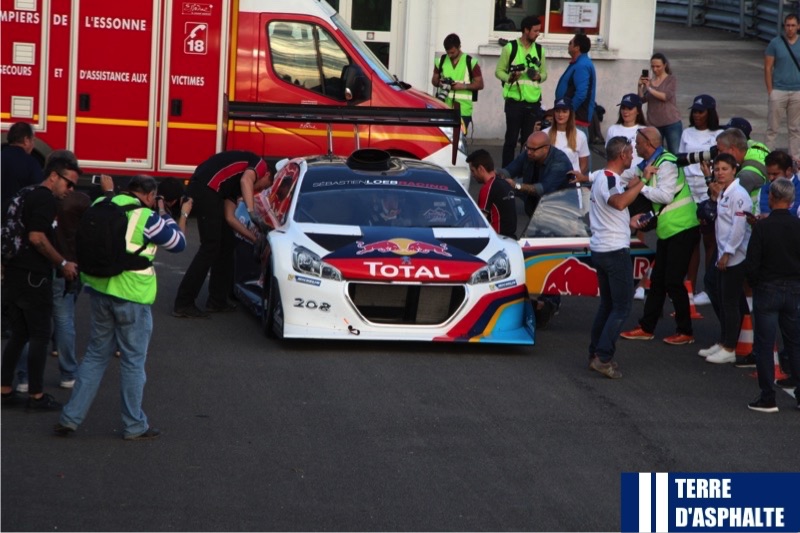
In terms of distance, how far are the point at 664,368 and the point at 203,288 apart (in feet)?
15.2

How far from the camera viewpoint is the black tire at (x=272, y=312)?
10383mm

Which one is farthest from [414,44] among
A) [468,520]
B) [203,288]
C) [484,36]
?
[468,520]

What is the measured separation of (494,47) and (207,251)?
1106 cm

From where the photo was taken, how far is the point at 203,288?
12930 millimetres

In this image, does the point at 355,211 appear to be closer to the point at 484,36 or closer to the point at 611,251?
the point at 611,251

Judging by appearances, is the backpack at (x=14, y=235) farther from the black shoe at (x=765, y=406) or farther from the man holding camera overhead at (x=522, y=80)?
the man holding camera overhead at (x=522, y=80)

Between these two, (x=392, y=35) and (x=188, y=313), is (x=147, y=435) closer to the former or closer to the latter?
(x=188, y=313)

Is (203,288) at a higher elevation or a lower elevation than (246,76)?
lower

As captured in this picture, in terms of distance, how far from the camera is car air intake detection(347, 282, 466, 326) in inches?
406

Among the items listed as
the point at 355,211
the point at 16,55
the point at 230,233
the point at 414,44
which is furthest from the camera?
the point at 414,44

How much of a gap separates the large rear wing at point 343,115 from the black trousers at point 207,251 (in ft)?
4.93

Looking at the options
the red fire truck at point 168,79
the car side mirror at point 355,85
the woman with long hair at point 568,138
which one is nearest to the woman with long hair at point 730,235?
the woman with long hair at point 568,138

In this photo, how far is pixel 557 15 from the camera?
22.4 meters

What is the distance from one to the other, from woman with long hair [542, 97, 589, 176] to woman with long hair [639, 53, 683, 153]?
2.83m
